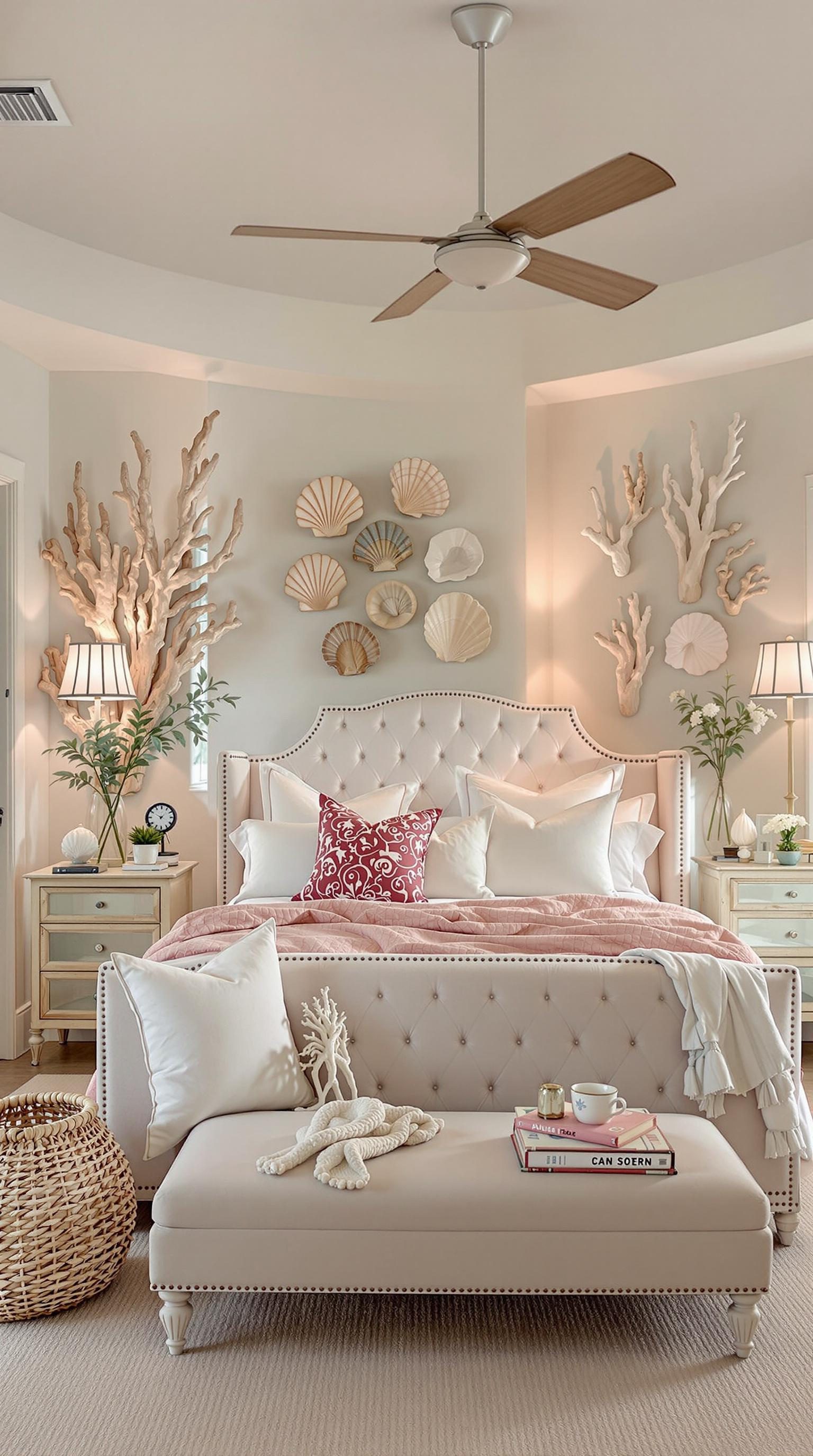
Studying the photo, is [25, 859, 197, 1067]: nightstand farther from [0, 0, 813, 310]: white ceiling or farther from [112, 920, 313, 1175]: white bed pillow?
[0, 0, 813, 310]: white ceiling

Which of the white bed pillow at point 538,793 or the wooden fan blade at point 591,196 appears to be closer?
the wooden fan blade at point 591,196

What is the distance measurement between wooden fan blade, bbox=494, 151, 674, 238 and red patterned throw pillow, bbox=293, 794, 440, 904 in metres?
2.12

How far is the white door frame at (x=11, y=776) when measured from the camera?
4523 mm

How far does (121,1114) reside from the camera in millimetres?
2828

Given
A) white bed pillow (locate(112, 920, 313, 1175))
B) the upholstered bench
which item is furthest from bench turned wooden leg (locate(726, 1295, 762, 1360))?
white bed pillow (locate(112, 920, 313, 1175))

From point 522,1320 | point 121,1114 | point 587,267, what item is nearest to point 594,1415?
point 522,1320

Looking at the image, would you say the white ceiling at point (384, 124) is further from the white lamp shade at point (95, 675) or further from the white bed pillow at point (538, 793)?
the white bed pillow at point (538, 793)

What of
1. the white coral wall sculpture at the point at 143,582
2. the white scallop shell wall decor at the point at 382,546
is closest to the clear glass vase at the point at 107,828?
the white coral wall sculpture at the point at 143,582

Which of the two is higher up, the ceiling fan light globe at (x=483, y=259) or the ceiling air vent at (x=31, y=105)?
the ceiling air vent at (x=31, y=105)

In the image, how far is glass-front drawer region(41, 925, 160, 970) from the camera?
14.6 ft

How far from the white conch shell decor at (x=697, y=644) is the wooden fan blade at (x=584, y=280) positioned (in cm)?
210

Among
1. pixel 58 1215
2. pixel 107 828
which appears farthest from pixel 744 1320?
pixel 107 828

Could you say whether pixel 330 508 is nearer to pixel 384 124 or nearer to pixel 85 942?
pixel 384 124

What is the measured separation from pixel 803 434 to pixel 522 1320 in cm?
378
